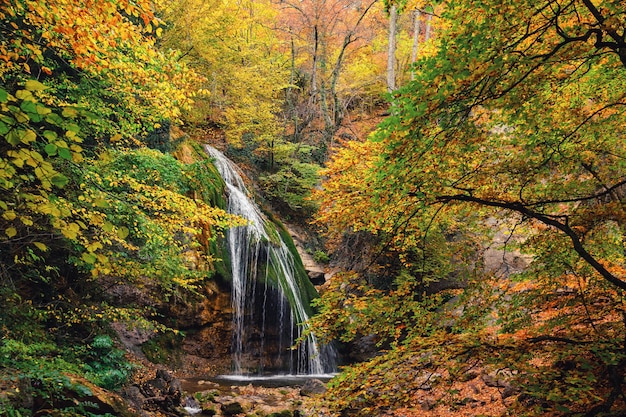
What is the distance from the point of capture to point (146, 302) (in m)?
10.4

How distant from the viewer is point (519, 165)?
140 inches

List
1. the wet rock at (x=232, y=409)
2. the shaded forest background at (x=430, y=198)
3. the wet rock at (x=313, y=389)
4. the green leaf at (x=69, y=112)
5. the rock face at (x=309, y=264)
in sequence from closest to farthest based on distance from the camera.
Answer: the green leaf at (x=69, y=112), the shaded forest background at (x=430, y=198), the wet rock at (x=232, y=409), the wet rock at (x=313, y=389), the rock face at (x=309, y=264)

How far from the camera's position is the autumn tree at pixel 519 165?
273 centimetres

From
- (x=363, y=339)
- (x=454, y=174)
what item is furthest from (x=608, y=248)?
(x=363, y=339)

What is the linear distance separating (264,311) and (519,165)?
36.1 feet

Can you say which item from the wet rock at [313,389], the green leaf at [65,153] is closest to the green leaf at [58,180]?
the green leaf at [65,153]

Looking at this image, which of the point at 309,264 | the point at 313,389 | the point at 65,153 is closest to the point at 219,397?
the point at 313,389

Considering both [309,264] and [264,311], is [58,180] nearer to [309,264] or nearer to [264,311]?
[264,311]

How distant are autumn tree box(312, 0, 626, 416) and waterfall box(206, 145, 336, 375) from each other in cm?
941

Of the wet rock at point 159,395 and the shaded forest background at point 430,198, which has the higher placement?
the shaded forest background at point 430,198

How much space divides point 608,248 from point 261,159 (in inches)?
694

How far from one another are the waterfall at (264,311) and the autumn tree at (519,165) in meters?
9.41

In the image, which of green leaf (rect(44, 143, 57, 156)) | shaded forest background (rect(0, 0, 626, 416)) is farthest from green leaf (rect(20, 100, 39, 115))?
green leaf (rect(44, 143, 57, 156))

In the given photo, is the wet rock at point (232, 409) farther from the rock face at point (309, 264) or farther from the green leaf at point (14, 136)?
the rock face at point (309, 264)
